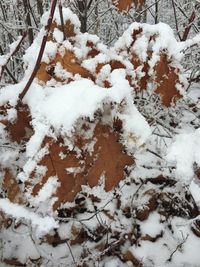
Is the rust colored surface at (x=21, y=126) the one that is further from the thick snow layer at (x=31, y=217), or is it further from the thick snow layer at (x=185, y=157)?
the thick snow layer at (x=185, y=157)

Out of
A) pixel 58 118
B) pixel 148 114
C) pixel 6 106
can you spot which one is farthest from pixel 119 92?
pixel 148 114

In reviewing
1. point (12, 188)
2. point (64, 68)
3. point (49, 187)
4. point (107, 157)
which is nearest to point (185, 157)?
point (107, 157)

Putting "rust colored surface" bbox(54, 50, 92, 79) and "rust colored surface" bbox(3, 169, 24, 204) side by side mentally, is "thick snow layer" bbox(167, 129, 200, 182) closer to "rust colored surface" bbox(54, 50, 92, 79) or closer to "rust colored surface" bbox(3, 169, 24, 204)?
"rust colored surface" bbox(54, 50, 92, 79)

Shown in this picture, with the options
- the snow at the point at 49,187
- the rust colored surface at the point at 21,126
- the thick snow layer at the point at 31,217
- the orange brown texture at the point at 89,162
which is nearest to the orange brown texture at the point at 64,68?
the rust colored surface at the point at 21,126

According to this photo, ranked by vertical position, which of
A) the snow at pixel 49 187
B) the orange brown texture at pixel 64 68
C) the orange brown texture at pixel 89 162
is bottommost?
the snow at pixel 49 187

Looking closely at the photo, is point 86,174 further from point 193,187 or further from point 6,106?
point 193,187

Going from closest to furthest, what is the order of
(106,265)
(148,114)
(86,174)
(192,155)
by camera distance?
(192,155)
(86,174)
(106,265)
(148,114)

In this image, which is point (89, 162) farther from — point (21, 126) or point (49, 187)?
point (21, 126)

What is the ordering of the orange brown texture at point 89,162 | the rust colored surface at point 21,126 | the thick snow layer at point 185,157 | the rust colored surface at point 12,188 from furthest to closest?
the rust colored surface at point 12,188 < the rust colored surface at point 21,126 < the orange brown texture at point 89,162 < the thick snow layer at point 185,157
